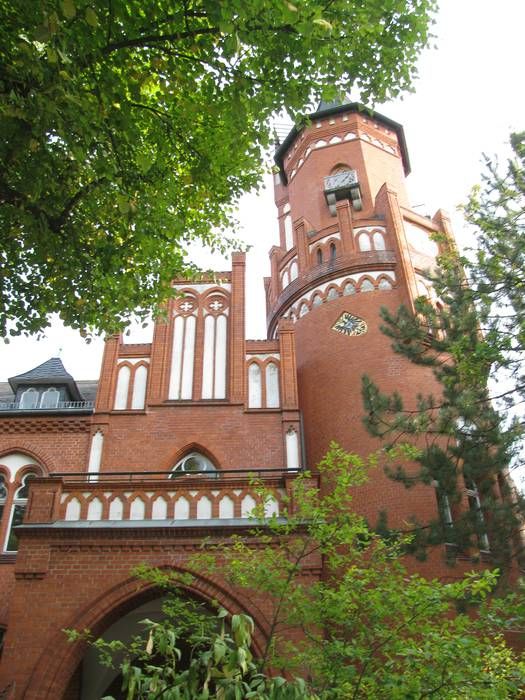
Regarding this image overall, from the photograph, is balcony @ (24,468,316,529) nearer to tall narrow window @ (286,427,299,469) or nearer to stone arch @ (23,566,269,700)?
stone arch @ (23,566,269,700)

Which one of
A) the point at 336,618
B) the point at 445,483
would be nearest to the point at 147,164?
the point at 336,618

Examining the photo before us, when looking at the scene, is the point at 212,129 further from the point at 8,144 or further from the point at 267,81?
the point at 8,144

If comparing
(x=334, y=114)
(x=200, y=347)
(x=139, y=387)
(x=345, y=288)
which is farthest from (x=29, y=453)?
(x=334, y=114)

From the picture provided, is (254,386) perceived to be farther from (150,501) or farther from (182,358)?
(150,501)

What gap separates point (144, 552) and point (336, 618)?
14.6 feet

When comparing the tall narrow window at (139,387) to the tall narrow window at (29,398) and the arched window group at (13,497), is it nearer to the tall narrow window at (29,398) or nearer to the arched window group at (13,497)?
the arched window group at (13,497)

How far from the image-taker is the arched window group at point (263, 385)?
1592 centimetres

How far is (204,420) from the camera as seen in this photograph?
1566 cm

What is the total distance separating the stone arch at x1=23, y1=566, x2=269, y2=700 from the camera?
33.1ft

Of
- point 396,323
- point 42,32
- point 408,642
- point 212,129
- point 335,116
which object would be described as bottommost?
point 408,642

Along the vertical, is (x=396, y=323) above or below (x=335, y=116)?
below

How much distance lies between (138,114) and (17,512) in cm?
951

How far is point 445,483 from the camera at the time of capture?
11453 mm

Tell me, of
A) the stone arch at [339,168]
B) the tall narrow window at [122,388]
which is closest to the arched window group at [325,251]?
the stone arch at [339,168]
